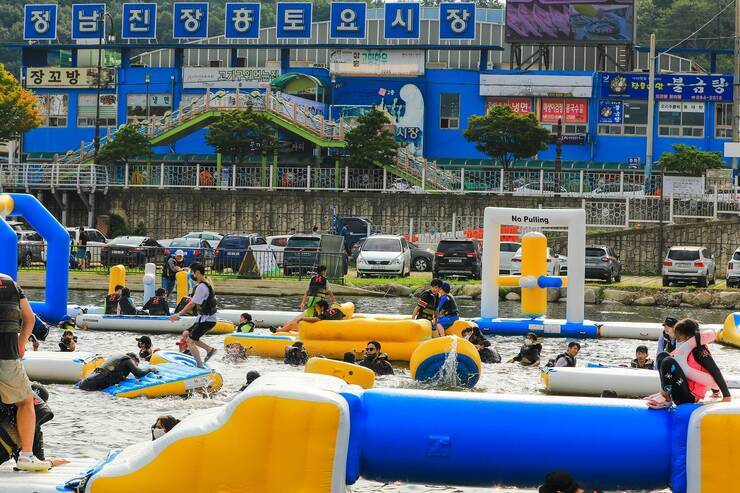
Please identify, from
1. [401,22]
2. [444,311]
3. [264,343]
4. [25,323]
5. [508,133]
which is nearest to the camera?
[25,323]

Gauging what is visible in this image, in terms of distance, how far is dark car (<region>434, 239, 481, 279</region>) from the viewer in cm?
4153

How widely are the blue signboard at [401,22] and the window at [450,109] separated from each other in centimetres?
419

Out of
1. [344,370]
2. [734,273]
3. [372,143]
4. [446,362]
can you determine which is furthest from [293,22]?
[344,370]

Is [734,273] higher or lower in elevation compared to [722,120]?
lower

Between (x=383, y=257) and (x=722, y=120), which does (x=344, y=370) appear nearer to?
(x=383, y=257)

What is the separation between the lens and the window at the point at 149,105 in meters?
69.7

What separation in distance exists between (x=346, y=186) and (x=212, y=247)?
388 inches

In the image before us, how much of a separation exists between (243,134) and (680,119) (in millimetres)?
24313

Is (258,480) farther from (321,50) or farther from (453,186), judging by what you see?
(321,50)

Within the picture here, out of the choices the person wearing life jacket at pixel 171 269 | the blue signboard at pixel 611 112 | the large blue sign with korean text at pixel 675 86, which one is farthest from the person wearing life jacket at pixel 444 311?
the blue signboard at pixel 611 112

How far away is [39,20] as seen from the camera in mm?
71062

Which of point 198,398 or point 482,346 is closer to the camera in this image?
point 198,398

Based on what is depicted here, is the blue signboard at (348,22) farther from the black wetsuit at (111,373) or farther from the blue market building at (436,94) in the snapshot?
the black wetsuit at (111,373)

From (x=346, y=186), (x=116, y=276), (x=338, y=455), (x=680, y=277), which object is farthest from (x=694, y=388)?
(x=346, y=186)
